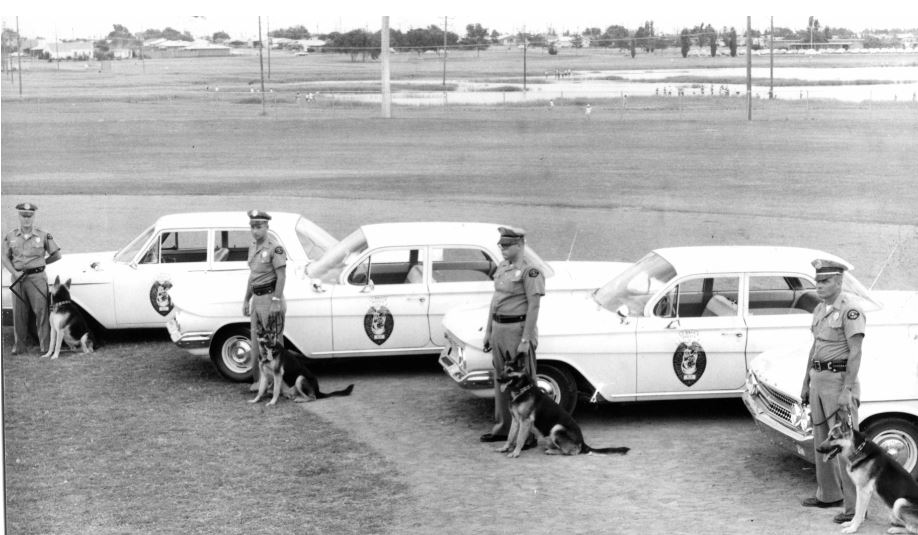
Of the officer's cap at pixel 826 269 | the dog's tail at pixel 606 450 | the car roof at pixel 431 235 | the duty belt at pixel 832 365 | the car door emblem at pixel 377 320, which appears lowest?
the dog's tail at pixel 606 450

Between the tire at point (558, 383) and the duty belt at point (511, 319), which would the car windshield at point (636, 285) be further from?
the duty belt at point (511, 319)

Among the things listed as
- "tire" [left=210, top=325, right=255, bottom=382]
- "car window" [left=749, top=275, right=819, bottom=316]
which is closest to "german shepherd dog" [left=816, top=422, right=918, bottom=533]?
"car window" [left=749, top=275, right=819, bottom=316]

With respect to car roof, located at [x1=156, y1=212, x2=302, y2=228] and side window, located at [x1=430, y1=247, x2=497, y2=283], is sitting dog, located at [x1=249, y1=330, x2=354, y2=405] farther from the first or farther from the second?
car roof, located at [x1=156, y1=212, x2=302, y2=228]

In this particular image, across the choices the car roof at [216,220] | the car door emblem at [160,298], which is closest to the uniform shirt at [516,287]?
the car roof at [216,220]

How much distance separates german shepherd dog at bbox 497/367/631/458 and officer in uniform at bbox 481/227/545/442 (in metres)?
0.17

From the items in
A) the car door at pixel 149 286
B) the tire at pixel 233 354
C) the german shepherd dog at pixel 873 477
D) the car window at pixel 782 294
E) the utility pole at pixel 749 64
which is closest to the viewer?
the german shepherd dog at pixel 873 477

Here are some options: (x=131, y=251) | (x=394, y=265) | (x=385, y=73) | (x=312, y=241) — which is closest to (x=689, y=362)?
(x=394, y=265)

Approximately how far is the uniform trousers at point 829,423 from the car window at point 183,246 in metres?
6.74

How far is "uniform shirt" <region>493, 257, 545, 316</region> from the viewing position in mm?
7789

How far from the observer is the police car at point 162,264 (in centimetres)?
1109

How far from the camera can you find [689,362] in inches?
330

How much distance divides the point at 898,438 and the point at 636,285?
2.53 metres

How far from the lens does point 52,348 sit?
1094cm

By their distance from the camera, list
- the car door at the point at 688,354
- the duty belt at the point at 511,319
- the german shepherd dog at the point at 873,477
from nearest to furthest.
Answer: the german shepherd dog at the point at 873,477
the duty belt at the point at 511,319
the car door at the point at 688,354
